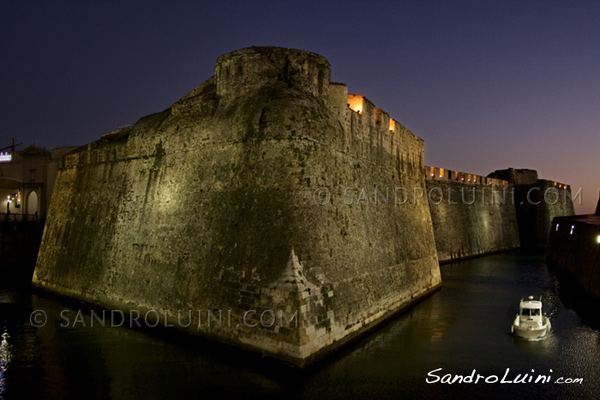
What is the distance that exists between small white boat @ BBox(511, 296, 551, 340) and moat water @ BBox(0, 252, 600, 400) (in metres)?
0.31

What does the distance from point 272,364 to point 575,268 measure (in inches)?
822

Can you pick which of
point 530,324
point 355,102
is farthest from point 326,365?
point 355,102

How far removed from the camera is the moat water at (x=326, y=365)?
8344mm

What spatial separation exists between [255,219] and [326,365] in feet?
12.4

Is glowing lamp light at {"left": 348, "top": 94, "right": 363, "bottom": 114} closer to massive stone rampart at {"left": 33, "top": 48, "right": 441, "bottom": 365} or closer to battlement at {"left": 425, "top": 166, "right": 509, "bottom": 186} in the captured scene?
massive stone rampart at {"left": 33, "top": 48, "right": 441, "bottom": 365}

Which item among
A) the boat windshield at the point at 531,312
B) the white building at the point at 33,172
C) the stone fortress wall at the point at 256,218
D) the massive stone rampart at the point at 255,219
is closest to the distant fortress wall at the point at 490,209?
the stone fortress wall at the point at 256,218

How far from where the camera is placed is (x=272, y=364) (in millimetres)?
8781

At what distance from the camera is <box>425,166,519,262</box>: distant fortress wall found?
30.4m

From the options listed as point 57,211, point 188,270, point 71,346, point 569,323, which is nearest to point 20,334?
point 71,346

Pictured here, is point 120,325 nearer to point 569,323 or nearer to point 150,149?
point 150,149

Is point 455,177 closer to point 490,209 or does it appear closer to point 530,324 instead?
point 490,209

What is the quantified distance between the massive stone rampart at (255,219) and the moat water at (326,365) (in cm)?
55

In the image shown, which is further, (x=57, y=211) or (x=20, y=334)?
(x=57, y=211)

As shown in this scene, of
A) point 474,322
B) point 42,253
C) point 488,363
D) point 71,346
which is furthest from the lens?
point 42,253
